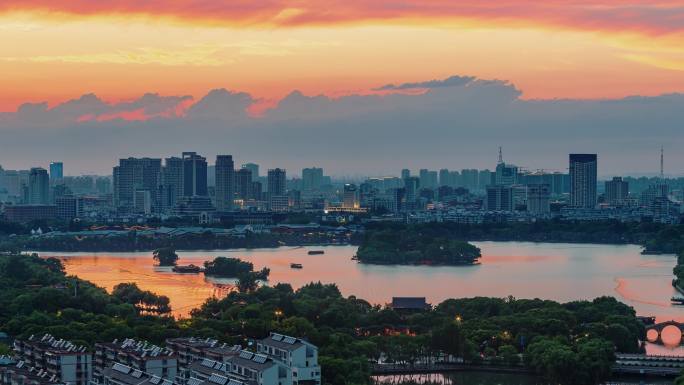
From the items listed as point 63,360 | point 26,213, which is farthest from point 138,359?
point 26,213

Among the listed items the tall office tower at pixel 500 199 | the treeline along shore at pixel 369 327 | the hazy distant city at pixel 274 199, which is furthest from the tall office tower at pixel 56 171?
the treeline along shore at pixel 369 327

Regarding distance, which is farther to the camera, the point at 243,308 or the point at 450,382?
the point at 243,308

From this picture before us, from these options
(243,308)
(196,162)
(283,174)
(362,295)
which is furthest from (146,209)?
(243,308)

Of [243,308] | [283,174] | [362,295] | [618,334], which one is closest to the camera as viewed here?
[618,334]

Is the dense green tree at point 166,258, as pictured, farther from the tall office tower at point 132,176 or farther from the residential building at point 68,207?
the tall office tower at point 132,176

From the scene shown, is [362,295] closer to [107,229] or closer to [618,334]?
[618,334]

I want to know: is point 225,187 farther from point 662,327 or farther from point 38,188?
point 662,327
